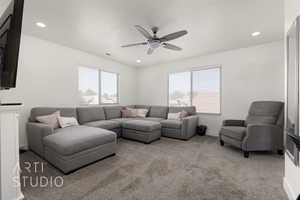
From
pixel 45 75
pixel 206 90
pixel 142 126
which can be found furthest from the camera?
pixel 206 90

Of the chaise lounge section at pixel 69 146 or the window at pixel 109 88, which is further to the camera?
the window at pixel 109 88

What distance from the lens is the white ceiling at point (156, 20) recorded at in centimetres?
189

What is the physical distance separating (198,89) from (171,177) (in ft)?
10.4

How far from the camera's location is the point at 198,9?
1998 millimetres

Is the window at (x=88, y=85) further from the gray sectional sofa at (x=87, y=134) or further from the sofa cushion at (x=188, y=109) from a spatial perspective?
the sofa cushion at (x=188, y=109)

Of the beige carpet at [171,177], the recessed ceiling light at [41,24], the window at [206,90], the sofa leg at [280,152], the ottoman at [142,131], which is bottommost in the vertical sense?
the beige carpet at [171,177]

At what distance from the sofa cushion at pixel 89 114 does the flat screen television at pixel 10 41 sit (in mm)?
2410

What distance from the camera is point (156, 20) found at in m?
2.26

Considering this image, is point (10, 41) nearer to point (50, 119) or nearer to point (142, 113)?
point (50, 119)

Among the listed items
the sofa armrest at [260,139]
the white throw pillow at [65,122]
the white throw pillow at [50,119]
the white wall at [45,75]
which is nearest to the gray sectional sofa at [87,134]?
the white throw pillow at [50,119]

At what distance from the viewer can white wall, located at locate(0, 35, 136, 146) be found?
276cm

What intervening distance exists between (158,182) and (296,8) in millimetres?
2419

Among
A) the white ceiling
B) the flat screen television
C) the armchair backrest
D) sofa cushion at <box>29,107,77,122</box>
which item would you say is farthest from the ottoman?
the flat screen television

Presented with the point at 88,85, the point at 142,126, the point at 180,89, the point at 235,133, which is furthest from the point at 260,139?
the point at 88,85
